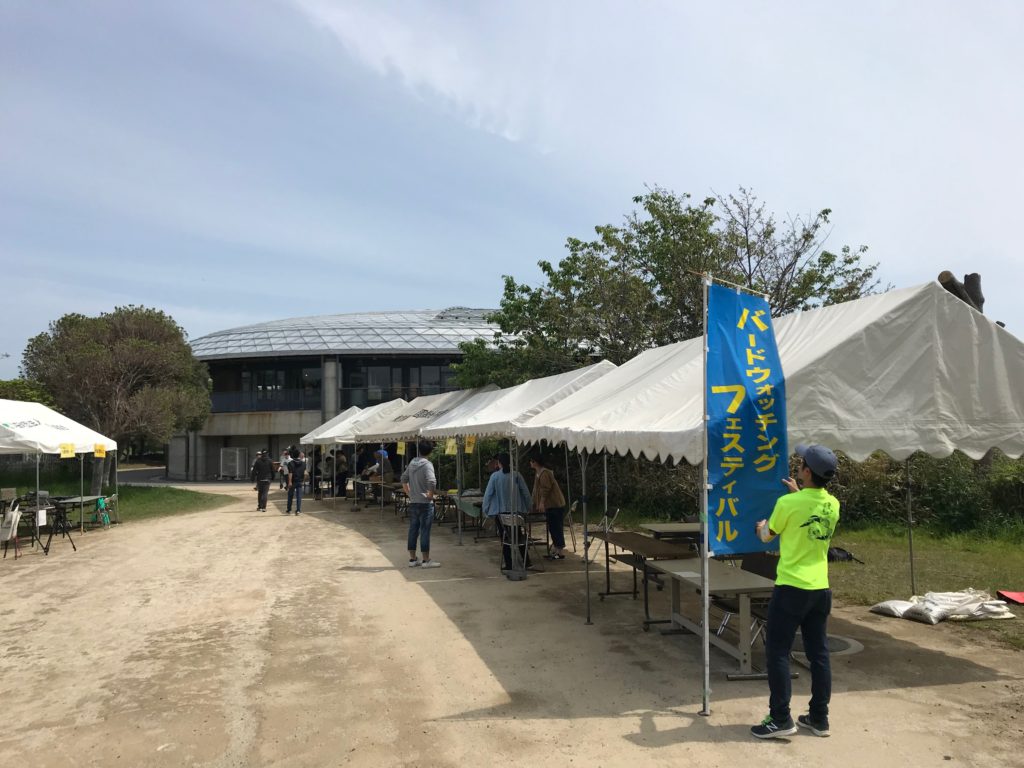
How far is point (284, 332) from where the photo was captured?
43062 millimetres

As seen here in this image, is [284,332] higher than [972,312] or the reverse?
higher

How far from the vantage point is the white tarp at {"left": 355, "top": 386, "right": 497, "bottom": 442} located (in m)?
15.9

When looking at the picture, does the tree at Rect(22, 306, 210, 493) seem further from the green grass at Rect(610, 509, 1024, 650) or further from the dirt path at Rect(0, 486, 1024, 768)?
the green grass at Rect(610, 509, 1024, 650)

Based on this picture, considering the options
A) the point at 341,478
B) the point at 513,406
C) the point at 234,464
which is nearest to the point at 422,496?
the point at 513,406

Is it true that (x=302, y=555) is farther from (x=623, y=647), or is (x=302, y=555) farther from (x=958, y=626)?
(x=958, y=626)

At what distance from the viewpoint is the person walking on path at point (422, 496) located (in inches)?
402

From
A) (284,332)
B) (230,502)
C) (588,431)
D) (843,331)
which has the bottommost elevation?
(230,502)

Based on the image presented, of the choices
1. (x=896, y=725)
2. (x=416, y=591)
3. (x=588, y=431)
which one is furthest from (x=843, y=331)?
(x=416, y=591)

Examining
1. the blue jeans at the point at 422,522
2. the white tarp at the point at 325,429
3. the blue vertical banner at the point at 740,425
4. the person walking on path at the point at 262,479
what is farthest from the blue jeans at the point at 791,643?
the white tarp at the point at 325,429

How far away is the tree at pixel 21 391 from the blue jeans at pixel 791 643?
1038 inches

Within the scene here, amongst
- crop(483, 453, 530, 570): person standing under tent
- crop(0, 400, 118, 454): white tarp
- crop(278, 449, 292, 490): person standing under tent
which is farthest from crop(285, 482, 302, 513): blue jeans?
crop(483, 453, 530, 570): person standing under tent

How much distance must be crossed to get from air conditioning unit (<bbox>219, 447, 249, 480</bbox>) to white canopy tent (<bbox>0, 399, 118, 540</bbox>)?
22.6 meters

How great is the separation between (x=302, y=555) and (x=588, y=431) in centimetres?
682

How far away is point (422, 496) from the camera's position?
10.2 m
